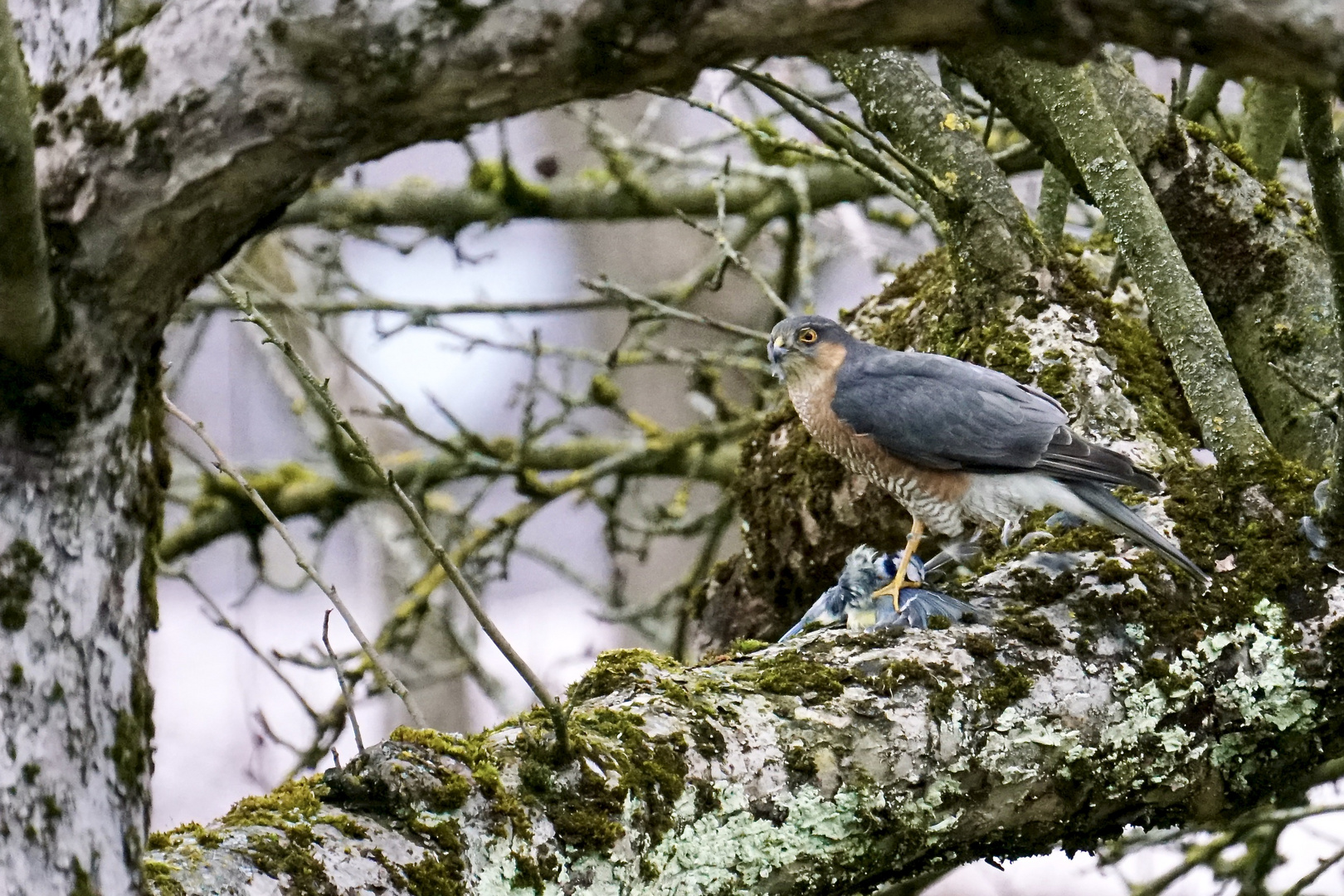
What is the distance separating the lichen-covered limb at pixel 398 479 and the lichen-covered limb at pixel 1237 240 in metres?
2.16

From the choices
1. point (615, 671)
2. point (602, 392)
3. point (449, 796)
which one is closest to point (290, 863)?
point (449, 796)

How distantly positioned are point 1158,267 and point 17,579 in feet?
8.37

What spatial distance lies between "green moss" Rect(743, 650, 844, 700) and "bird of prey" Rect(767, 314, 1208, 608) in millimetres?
458

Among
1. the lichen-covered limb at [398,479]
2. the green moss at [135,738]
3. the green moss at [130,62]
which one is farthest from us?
the lichen-covered limb at [398,479]

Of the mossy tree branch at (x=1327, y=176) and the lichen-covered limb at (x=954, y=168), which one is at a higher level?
the lichen-covered limb at (x=954, y=168)

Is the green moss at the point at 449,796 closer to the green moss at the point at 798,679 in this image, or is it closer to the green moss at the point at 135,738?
the green moss at the point at 135,738

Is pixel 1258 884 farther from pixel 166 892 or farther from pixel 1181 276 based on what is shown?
pixel 166 892

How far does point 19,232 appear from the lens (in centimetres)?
121

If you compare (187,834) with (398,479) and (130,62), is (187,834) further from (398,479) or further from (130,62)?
(398,479)

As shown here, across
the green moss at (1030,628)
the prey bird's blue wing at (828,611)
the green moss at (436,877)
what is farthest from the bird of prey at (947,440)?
the green moss at (436,877)

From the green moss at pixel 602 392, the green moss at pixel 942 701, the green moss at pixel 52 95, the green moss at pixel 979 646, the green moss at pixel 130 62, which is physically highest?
the green moss at pixel 602 392

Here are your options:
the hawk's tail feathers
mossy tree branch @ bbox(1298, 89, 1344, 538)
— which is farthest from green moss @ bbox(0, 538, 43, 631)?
the hawk's tail feathers

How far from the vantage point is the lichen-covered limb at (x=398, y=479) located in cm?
507

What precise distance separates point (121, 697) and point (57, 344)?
403 millimetres
